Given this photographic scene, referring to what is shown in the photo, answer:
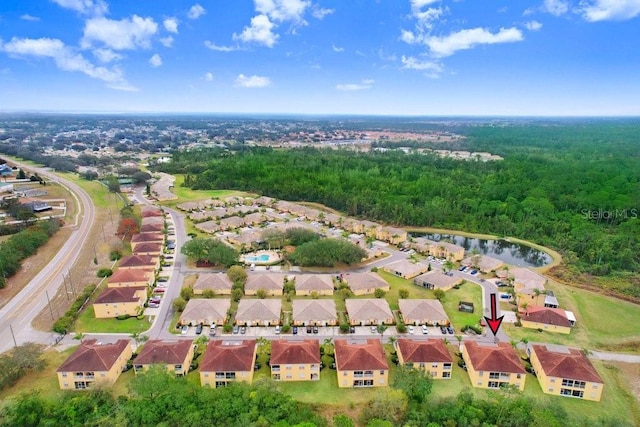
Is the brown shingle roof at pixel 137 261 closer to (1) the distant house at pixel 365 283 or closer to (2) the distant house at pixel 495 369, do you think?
(1) the distant house at pixel 365 283

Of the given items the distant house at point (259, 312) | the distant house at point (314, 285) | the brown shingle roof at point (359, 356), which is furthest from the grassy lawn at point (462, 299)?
the distant house at point (259, 312)

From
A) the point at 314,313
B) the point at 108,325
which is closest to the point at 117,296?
the point at 108,325

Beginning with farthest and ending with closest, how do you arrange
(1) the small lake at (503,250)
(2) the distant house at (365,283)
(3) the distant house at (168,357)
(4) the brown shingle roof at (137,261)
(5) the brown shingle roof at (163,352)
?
1. (1) the small lake at (503,250)
2. (4) the brown shingle roof at (137,261)
3. (2) the distant house at (365,283)
4. (5) the brown shingle roof at (163,352)
5. (3) the distant house at (168,357)

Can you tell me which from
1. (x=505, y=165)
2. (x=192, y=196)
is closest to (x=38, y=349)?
(x=192, y=196)

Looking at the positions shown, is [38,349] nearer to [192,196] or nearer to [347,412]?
[347,412]

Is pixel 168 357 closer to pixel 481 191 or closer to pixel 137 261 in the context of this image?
pixel 137 261
